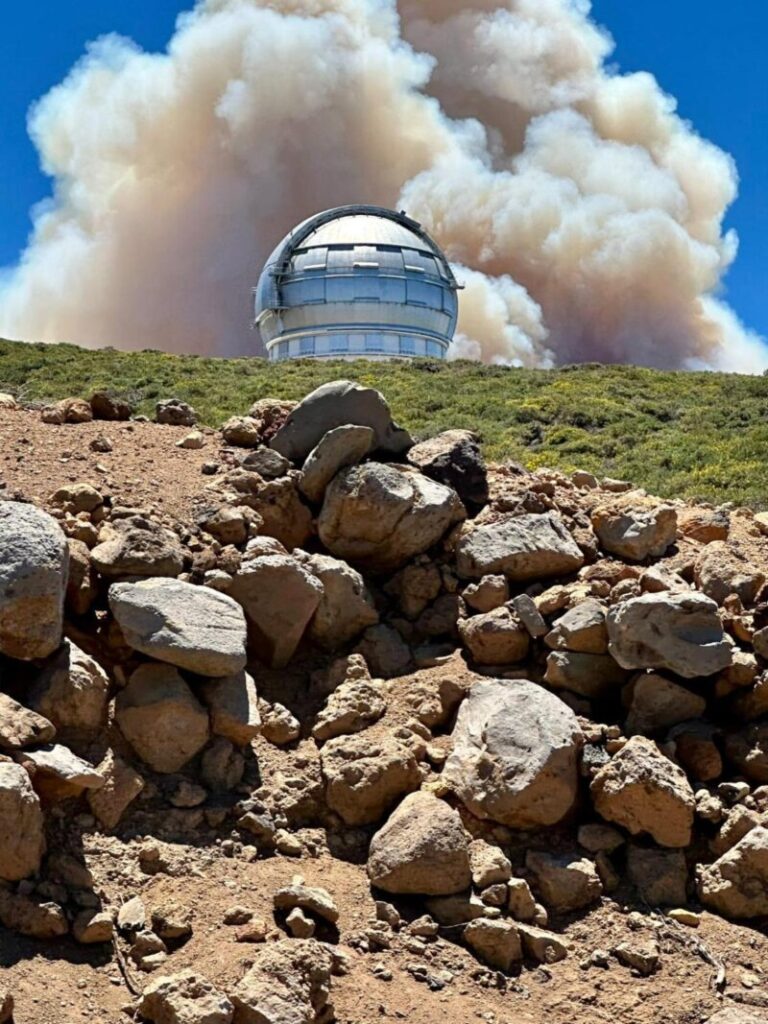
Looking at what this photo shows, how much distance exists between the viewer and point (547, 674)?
230 inches

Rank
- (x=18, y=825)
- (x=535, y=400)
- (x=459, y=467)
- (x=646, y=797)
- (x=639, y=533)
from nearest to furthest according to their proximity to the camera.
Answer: (x=18, y=825), (x=646, y=797), (x=639, y=533), (x=459, y=467), (x=535, y=400)

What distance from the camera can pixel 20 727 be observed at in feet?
14.5

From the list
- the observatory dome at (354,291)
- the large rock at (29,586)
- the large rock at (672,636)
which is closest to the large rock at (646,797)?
the large rock at (672,636)

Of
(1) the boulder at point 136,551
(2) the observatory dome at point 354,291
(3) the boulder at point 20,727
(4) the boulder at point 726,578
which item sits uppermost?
(2) the observatory dome at point 354,291

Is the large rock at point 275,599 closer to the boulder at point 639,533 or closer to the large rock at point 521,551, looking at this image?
the large rock at point 521,551

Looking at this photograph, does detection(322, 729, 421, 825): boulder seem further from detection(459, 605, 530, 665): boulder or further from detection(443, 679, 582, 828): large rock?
detection(459, 605, 530, 665): boulder

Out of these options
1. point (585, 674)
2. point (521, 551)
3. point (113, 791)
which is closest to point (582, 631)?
point (585, 674)

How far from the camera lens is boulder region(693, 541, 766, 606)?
6.05 meters

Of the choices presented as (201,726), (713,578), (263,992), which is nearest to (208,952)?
(263,992)

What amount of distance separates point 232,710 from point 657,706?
7.20 ft

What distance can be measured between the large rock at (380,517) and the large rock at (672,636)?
58.8 inches

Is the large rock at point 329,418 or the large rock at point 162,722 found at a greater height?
the large rock at point 329,418

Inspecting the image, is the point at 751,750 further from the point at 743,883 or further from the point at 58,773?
the point at 58,773

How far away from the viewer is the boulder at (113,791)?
15.3 ft
